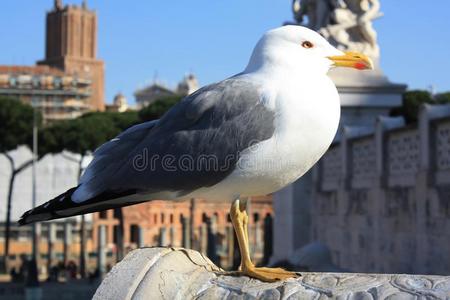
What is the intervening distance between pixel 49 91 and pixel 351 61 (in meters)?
105

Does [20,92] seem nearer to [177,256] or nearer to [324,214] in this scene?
[324,214]

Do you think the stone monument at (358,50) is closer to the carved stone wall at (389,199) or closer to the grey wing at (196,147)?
the carved stone wall at (389,199)

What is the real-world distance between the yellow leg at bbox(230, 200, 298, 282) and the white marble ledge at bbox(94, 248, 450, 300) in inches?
1.9

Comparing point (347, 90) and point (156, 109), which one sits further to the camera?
point (156, 109)

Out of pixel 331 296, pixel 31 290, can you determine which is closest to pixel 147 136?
pixel 331 296

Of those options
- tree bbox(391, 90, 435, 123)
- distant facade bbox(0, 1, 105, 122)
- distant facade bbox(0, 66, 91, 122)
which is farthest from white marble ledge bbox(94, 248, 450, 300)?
distant facade bbox(0, 1, 105, 122)

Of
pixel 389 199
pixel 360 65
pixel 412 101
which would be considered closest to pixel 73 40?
pixel 412 101

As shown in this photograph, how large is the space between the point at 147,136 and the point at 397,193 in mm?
9992

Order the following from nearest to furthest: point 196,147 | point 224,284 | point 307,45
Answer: point 224,284
point 196,147
point 307,45

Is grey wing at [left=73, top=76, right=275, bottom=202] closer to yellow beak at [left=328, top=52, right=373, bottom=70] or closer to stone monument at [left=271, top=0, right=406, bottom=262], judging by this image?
yellow beak at [left=328, top=52, right=373, bottom=70]

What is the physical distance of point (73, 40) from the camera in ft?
523

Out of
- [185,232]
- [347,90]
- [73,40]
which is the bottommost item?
[185,232]

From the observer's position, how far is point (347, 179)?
16.8 metres

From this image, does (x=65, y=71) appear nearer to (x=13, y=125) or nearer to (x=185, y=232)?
(x=13, y=125)
